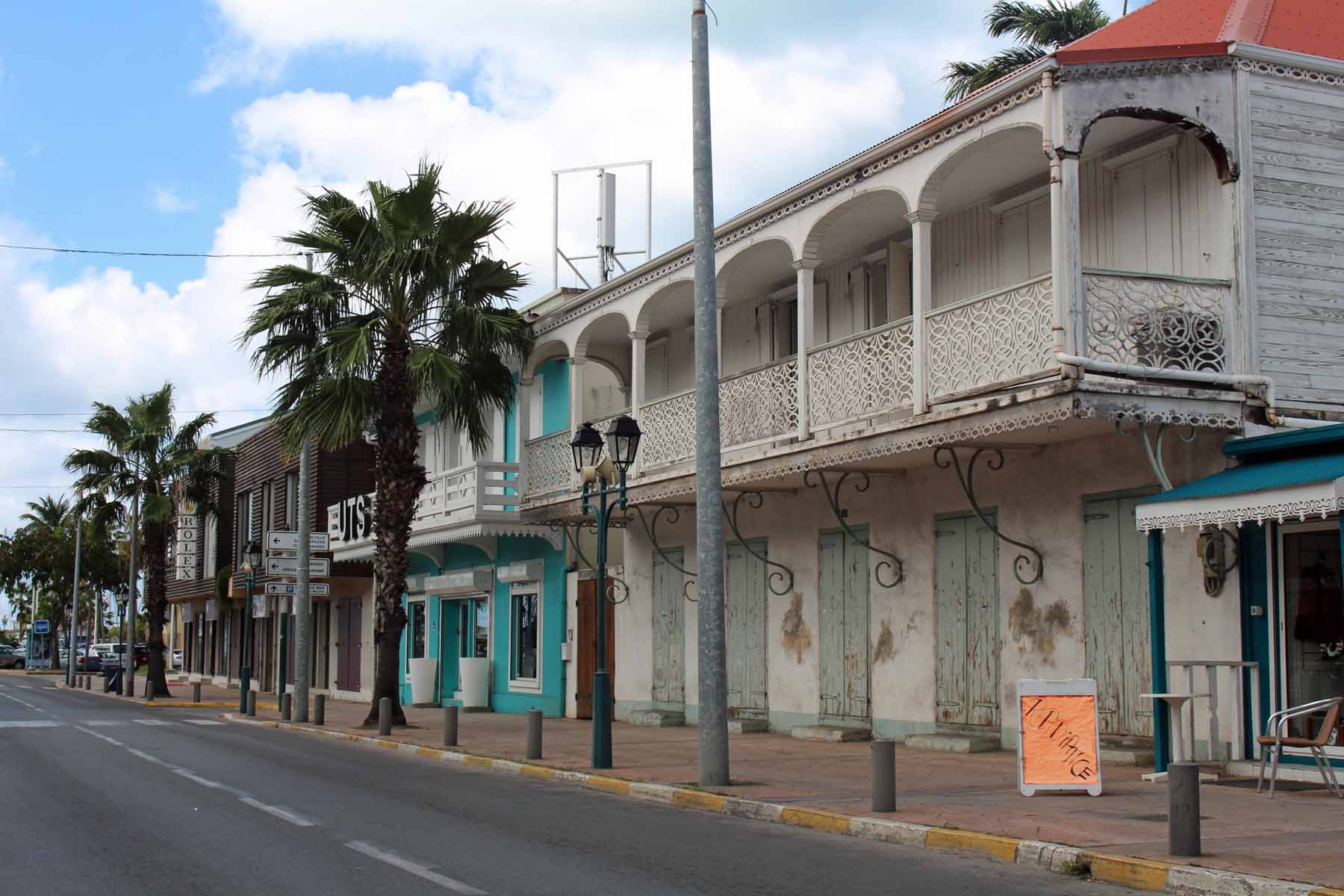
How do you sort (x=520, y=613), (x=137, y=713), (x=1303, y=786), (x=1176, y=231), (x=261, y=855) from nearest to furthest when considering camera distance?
(x=261, y=855) → (x=1303, y=786) → (x=1176, y=231) → (x=520, y=613) → (x=137, y=713)

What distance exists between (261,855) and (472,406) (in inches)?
534

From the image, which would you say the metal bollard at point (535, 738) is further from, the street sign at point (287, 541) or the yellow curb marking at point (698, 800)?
the street sign at point (287, 541)

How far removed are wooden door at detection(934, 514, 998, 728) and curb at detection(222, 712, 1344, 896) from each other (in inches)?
178

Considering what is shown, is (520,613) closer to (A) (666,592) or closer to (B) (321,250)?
(A) (666,592)

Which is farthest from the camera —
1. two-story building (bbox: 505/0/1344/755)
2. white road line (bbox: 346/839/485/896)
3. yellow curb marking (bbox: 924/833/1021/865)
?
two-story building (bbox: 505/0/1344/755)

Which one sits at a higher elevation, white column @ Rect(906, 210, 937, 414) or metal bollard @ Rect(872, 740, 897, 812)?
white column @ Rect(906, 210, 937, 414)

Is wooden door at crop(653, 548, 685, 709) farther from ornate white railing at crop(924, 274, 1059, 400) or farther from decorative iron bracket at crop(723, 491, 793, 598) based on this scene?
ornate white railing at crop(924, 274, 1059, 400)

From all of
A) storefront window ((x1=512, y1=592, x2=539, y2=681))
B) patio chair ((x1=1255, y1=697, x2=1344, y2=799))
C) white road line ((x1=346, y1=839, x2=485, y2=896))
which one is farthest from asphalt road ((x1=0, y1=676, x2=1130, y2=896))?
storefront window ((x1=512, y1=592, x2=539, y2=681))

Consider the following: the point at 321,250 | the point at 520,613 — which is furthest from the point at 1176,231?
the point at 520,613

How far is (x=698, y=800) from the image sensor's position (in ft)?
39.6

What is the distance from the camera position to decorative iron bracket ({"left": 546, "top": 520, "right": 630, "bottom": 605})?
23.3m

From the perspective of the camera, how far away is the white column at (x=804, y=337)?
53.1 feet

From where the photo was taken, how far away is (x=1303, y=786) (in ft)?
37.7

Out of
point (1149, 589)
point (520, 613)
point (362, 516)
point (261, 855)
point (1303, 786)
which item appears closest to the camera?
point (261, 855)
